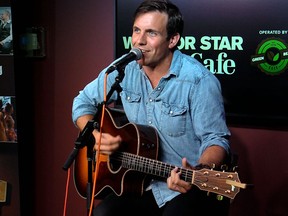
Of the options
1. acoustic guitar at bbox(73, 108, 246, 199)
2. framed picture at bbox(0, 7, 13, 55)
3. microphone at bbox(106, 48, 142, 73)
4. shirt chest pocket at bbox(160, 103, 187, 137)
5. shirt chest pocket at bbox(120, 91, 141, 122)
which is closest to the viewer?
microphone at bbox(106, 48, 142, 73)

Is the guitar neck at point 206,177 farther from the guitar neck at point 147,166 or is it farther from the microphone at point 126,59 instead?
the microphone at point 126,59

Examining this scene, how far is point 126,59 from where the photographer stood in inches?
64.3

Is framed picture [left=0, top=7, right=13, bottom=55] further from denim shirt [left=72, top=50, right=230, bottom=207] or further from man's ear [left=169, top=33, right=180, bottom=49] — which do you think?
man's ear [left=169, top=33, right=180, bottom=49]

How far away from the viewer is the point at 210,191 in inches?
59.6

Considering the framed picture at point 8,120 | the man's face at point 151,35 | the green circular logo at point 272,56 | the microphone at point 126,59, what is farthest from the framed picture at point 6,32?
the green circular logo at point 272,56

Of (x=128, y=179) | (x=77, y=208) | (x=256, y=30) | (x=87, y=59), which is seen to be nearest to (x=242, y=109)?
(x=256, y=30)

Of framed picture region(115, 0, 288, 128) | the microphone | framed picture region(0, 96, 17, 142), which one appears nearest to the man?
the microphone

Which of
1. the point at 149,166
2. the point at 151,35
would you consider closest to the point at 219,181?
the point at 149,166

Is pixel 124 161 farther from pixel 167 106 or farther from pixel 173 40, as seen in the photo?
pixel 173 40

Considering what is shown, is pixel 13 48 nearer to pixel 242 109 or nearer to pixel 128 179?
pixel 128 179

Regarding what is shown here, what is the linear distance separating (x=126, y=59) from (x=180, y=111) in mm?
376

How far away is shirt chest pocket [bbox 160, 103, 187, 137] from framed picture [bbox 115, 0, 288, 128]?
59cm

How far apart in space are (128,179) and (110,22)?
111cm

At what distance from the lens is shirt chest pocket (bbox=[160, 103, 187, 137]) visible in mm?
1880
